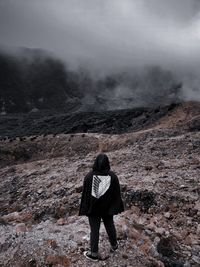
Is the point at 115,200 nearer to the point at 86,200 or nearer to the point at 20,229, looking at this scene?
the point at 86,200

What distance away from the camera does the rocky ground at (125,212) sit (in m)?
9.00

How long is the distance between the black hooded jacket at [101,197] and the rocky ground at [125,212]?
126cm

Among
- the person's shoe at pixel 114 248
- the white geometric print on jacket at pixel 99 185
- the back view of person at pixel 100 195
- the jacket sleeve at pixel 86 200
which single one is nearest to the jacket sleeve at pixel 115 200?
the back view of person at pixel 100 195

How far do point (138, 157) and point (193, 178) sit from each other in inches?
300

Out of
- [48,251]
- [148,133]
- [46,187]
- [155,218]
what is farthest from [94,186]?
[148,133]

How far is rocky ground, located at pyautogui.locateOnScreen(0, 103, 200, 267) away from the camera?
9000 mm

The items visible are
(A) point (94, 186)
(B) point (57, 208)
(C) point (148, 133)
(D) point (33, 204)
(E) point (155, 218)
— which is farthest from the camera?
(C) point (148, 133)

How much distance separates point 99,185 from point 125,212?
485cm

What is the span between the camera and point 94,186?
7.77 meters

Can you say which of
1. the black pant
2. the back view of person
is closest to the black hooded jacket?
the back view of person

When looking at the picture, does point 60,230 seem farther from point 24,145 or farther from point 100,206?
point 24,145

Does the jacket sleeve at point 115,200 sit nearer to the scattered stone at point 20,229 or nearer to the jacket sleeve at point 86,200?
the jacket sleeve at point 86,200

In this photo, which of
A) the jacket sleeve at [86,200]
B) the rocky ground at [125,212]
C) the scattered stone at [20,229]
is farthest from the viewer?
the scattered stone at [20,229]

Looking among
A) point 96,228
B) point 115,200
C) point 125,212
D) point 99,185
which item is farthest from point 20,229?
point 99,185
